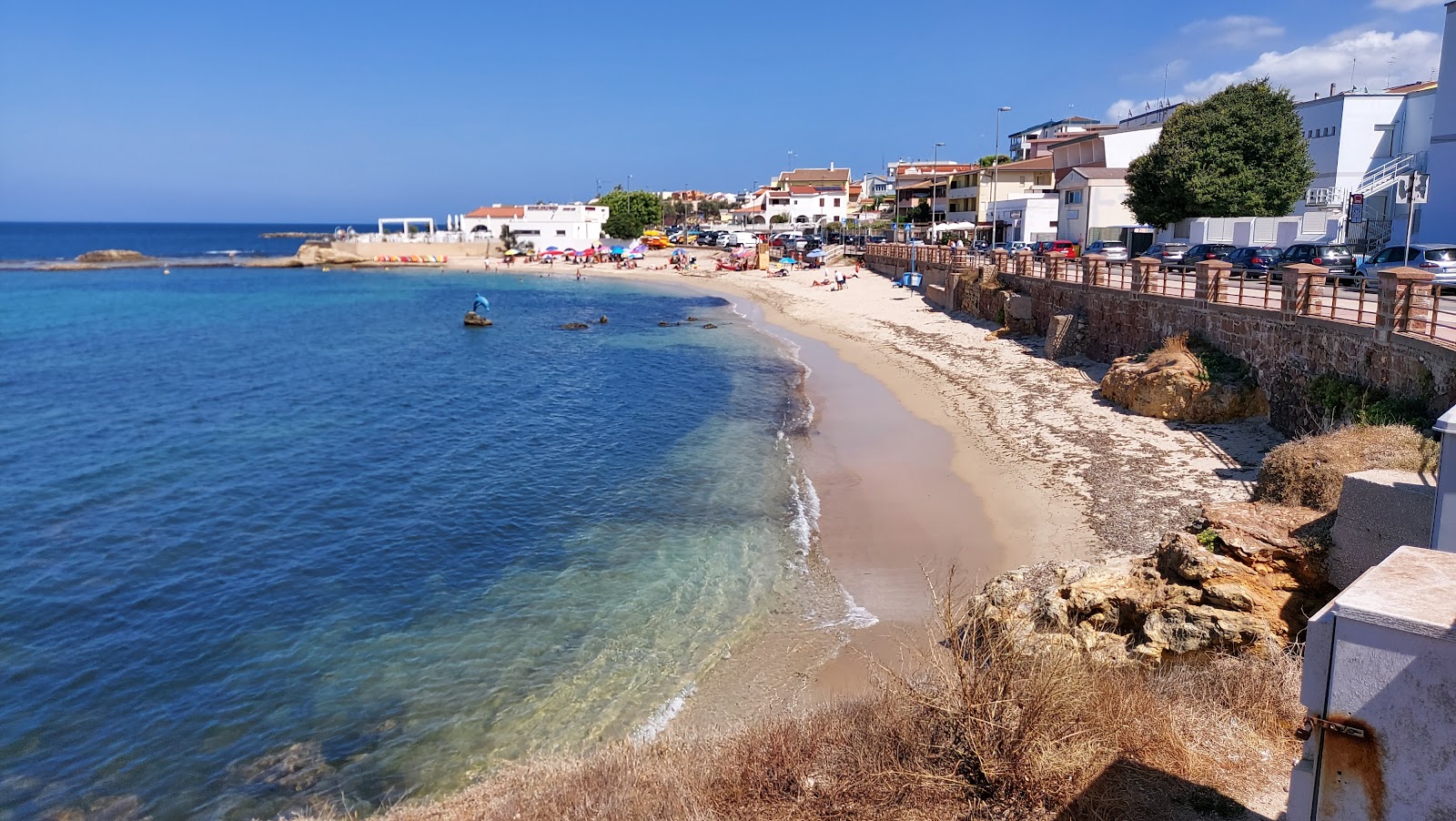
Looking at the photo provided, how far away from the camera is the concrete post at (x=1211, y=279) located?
74.0 feet

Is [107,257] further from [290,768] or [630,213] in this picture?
[290,768]

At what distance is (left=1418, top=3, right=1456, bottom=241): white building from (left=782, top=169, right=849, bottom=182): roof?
10766 cm

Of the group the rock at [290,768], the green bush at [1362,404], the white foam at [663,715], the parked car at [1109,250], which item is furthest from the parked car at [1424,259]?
the rock at [290,768]

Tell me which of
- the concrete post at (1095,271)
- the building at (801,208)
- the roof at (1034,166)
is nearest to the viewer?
the concrete post at (1095,271)

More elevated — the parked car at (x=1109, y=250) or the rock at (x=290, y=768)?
the parked car at (x=1109, y=250)

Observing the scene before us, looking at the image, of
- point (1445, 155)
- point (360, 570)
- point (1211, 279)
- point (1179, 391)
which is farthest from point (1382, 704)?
point (1445, 155)

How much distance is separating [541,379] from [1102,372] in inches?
→ 812

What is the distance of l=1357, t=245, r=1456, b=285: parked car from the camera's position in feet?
77.9

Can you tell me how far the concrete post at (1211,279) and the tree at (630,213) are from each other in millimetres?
100834

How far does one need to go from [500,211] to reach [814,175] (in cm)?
5244

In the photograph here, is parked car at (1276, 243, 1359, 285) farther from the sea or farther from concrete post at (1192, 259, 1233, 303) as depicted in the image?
the sea

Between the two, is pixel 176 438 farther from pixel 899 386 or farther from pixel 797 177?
pixel 797 177

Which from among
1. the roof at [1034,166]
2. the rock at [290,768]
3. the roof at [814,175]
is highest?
the roof at [814,175]

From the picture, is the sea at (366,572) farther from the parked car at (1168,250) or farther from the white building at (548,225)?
the white building at (548,225)
